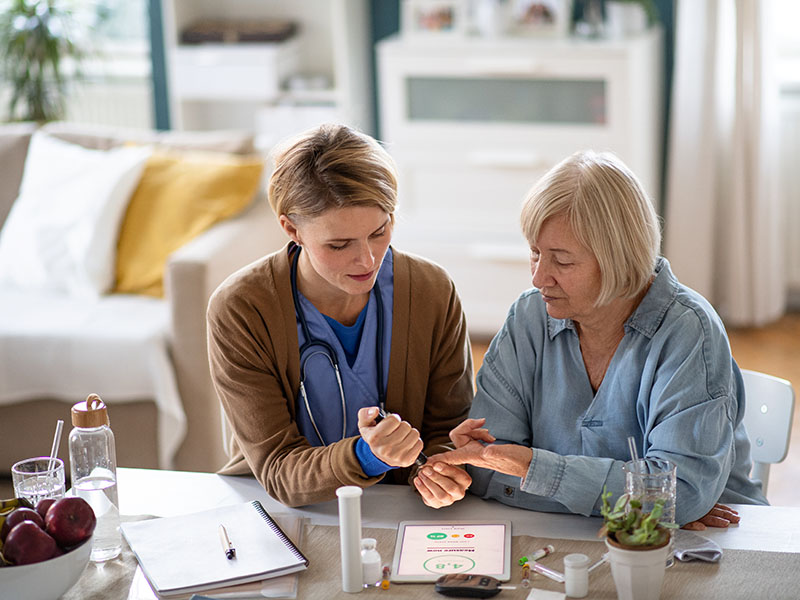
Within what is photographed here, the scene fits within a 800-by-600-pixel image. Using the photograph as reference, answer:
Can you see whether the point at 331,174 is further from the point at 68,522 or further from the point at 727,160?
the point at 727,160

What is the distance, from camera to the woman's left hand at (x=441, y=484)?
1657mm

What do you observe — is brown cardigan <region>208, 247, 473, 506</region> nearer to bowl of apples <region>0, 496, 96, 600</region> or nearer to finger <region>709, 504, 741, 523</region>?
bowl of apples <region>0, 496, 96, 600</region>

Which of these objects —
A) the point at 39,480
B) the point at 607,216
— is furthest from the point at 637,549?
the point at 39,480

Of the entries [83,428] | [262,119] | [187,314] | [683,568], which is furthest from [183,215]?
[683,568]

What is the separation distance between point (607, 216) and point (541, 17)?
272 centimetres

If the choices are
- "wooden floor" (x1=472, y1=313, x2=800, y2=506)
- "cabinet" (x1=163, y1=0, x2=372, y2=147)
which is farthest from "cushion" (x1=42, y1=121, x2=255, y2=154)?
"wooden floor" (x1=472, y1=313, x2=800, y2=506)

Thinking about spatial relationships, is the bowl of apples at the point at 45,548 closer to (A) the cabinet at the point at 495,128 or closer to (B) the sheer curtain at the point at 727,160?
(A) the cabinet at the point at 495,128

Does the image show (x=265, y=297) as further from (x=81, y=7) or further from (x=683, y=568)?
(x=81, y=7)

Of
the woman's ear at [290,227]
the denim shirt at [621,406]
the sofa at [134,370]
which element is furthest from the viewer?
the sofa at [134,370]

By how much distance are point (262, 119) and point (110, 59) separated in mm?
990

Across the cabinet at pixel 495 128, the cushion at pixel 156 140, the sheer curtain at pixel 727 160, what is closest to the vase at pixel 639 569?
the cushion at pixel 156 140

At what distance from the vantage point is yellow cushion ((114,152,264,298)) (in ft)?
10.9

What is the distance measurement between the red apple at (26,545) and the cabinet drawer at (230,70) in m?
3.41

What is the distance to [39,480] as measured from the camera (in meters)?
1.58
